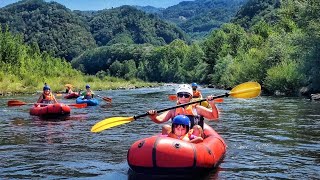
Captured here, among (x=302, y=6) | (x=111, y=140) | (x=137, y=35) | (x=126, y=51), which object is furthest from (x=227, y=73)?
(x=137, y=35)

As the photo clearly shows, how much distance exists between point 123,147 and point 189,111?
2.25 metres

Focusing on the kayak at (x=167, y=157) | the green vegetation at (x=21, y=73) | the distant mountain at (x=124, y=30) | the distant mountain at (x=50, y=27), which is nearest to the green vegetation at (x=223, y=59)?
the green vegetation at (x=21, y=73)

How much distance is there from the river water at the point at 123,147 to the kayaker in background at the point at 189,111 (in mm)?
969

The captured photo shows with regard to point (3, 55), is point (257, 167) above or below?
below

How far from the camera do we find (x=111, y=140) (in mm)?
11289

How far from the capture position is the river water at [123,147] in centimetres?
770

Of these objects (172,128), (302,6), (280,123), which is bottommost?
(280,123)

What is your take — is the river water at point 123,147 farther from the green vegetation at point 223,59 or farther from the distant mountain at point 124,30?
the distant mountain at point 124,30

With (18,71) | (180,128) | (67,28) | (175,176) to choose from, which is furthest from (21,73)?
(67,28)

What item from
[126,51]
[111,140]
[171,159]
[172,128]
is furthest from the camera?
[126,51]

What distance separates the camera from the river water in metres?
7.70

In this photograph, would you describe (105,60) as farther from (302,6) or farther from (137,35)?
(302,6)

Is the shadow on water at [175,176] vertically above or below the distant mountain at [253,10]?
below

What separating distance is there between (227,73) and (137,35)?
142206mm
